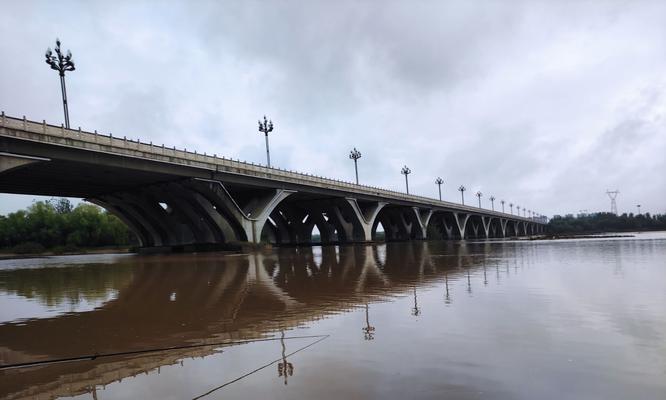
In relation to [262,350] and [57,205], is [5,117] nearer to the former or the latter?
[262,350]

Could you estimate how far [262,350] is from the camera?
5.97m

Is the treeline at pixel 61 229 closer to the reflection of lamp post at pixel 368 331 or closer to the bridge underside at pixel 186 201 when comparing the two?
the bridge underside at pixel 186 201

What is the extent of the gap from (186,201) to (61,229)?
54598mm

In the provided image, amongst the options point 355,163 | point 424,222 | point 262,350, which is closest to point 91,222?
point 355,163

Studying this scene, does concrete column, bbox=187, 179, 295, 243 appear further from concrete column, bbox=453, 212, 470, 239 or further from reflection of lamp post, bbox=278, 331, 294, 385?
concrete column, bbox=453, 212, 470, 239

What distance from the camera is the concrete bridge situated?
99.0 feet

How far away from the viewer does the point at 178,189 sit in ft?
142

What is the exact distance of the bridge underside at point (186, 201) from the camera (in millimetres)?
34531

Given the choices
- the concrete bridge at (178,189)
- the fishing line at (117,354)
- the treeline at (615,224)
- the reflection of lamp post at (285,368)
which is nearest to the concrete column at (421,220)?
the concrete bridge at (178,189)

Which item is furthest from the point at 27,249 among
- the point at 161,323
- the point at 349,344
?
the point at 349,344

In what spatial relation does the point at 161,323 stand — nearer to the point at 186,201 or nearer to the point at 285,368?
the point at 285,368

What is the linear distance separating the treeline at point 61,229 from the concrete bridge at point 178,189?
34.4 meters

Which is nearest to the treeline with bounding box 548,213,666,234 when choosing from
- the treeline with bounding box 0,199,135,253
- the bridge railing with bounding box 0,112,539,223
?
the bridge railing with bounding box 0,112,539,223

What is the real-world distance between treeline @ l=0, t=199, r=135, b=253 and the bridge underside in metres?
34.4
